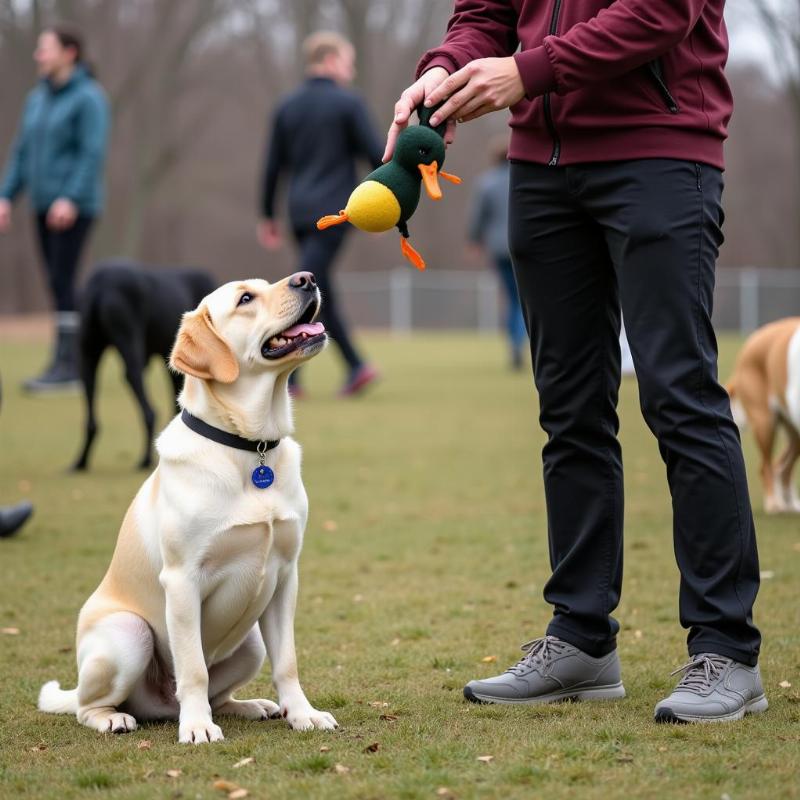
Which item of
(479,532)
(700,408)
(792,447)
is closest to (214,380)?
(700,408)

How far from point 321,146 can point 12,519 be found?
5956mm

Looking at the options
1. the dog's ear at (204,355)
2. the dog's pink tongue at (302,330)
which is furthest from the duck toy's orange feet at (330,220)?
the dog's ear at (204,355)

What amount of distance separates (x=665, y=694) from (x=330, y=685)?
0.94 metres

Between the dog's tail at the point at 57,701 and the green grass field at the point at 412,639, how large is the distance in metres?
0.03

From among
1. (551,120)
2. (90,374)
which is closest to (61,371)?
(90,374)

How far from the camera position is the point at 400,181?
11.1 ft

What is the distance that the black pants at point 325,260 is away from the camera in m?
10.9

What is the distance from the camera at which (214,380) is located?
343 centimetres

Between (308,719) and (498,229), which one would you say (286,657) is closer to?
(308,719)

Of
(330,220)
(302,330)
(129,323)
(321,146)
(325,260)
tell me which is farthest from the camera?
(321,146)

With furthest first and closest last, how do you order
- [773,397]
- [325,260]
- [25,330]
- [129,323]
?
[25,330] < [325,260] < [129,323] < [773,397]

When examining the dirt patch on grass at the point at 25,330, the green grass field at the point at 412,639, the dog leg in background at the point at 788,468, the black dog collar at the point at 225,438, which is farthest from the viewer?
the dirt patch on grass at the point at 25,330

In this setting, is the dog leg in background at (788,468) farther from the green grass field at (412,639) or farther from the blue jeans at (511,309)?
the blue jeans at (511,309)

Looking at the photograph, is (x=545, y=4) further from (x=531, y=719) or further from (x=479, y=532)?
(x=479, y=532)
